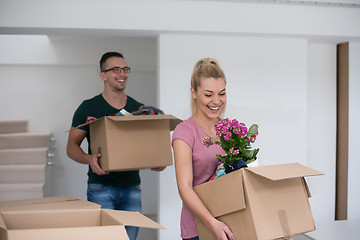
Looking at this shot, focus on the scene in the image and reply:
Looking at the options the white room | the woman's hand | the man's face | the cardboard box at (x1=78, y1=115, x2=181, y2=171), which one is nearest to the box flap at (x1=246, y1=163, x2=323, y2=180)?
the woman's hand

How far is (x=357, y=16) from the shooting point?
358cm

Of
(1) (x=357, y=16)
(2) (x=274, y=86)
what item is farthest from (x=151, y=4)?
(1) (x=357, y=16)

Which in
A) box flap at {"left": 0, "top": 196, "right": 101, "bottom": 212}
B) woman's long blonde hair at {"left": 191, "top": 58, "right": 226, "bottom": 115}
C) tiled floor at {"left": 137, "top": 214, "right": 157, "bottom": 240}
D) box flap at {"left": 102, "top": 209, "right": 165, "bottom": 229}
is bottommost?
tiled floor at {"left": 137, "top": 214, "right": 157, "bottom": 240}

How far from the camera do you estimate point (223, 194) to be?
58.2 inches

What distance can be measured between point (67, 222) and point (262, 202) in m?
0.65

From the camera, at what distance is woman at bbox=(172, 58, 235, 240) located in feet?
5.15

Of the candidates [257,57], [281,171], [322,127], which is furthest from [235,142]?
[322,127]

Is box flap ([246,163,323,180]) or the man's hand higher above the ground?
box flap ([246,163,323,180])

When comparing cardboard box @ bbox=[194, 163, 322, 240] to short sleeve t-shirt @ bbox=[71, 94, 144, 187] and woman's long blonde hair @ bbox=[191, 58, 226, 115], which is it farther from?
short sleeve t-shirt @ bbox=[71, 94, 144, 187]

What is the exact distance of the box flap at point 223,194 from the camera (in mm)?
1408

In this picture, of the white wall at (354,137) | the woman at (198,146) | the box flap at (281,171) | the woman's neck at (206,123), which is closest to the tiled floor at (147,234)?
the white wall at (354,137)

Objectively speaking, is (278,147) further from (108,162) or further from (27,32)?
(27,32)

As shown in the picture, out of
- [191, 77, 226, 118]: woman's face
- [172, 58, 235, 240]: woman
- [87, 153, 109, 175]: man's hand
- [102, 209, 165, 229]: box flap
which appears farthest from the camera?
[87, 153, 109, 175]: man's hand

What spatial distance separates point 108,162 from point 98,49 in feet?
10.3
